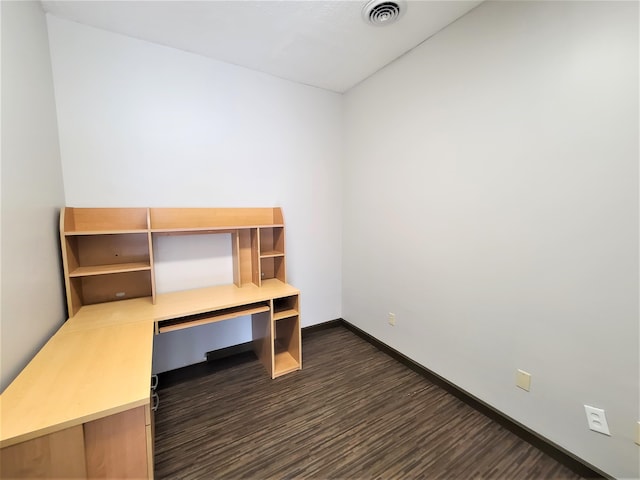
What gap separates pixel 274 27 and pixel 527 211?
2.07m

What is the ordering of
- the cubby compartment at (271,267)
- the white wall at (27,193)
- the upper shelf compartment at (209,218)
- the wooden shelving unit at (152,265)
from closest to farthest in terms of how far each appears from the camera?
1. the white wall at (27,193)
2. the wooden shelving unit at (152,265)
3. the upper shelf compartment at (209,218)
4. the cubby compartment at (271,267)

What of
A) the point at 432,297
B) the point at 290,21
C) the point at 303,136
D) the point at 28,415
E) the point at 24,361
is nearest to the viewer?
the point at 28,415

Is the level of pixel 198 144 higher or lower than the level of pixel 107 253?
higher

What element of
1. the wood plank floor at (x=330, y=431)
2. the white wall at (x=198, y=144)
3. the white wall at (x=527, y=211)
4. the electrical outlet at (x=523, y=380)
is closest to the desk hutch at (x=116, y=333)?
the white wall at (x=198, y=144)

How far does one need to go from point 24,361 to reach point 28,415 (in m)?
0.51

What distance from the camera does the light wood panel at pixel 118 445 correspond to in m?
1.01

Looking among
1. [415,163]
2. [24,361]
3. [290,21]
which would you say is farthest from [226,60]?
[24,361]

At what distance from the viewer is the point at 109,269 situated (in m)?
1.87

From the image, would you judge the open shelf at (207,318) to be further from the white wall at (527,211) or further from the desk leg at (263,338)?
the white wall at (527,211)

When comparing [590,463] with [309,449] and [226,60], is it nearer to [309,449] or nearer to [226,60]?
[309,449]

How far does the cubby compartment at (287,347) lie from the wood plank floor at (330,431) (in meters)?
0.09

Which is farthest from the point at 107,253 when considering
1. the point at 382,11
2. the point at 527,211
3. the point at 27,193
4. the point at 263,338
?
the point at 527,211

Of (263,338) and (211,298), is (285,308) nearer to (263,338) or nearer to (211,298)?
(263,338)

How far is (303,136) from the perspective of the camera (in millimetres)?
2822
